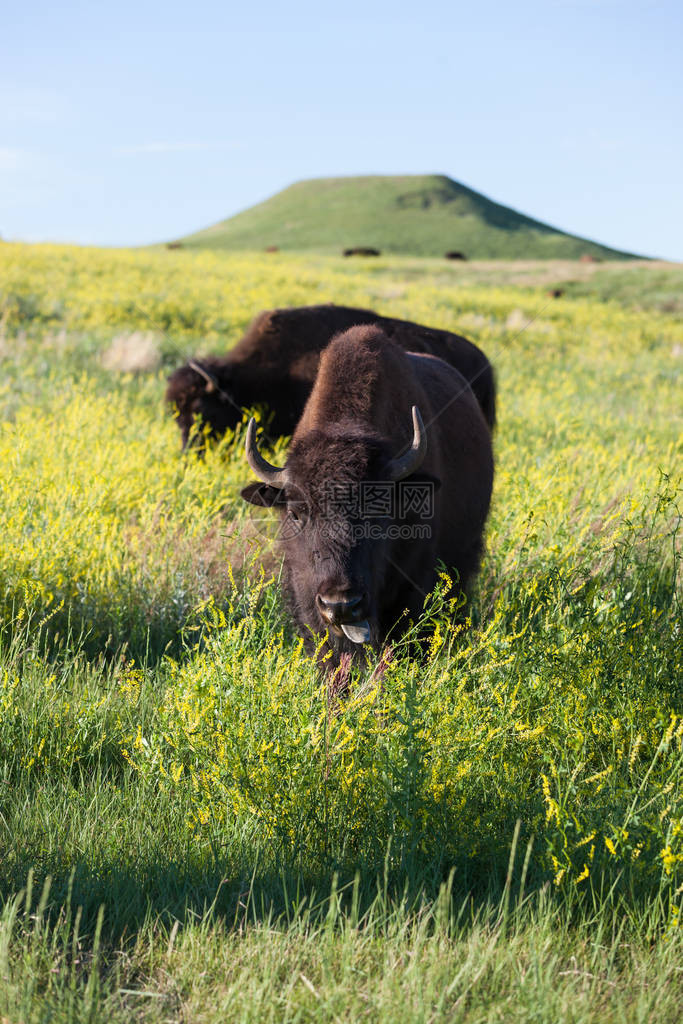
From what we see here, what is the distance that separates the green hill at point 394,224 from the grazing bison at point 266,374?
61.7 m

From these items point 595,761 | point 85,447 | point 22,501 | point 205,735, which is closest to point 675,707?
point 595,761

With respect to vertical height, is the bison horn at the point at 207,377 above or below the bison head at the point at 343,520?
above

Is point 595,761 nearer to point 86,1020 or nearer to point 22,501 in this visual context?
point 86,1020

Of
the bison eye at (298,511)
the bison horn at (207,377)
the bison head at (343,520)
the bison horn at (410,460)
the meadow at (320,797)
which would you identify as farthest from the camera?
the bison horn at (207,377)

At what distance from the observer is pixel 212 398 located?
31.1ft

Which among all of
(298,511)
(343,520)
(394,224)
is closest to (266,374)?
(298,511)

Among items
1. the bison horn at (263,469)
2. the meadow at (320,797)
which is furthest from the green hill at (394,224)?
the bison horn at (263,469)

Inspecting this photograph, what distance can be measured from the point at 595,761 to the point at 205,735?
72.0 inches

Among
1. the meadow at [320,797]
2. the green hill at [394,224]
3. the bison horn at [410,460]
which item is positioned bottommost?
the meadow at [320,797]

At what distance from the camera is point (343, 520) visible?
3939mm

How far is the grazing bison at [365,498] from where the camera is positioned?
391 cm

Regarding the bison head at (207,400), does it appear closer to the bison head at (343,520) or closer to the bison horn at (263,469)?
the bison horn at (263,469)

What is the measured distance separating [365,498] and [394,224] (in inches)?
3558

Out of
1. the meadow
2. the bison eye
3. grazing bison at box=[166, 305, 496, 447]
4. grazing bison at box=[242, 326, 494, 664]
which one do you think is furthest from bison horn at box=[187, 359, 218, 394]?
the bison eye
